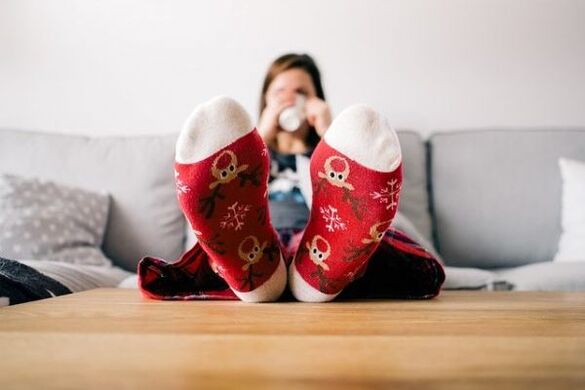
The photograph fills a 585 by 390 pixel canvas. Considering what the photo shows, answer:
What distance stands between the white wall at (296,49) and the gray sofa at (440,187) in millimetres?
216

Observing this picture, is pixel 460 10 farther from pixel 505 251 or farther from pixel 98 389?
pixel 98 389

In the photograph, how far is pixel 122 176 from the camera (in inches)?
50.3

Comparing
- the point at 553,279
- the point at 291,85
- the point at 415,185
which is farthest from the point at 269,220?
the point at 415,185

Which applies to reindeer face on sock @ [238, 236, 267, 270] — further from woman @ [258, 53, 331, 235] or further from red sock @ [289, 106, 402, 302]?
woman @ [258, 53, 331, 235]

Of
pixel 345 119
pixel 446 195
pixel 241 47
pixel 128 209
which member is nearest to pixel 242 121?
pixel 345 119

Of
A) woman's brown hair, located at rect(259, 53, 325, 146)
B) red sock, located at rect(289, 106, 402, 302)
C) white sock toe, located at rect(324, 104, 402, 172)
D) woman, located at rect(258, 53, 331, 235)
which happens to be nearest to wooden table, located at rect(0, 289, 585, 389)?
red sock, located at rect(289, 106, 402, 302)

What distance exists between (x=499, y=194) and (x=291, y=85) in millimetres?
581

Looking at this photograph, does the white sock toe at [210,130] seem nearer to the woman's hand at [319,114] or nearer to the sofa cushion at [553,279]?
the woman's hand at [319,114]

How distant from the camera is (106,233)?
1.23 metres

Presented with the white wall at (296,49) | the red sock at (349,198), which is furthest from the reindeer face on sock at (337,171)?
the white wall at (296,49)

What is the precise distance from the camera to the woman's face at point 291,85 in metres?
1.24

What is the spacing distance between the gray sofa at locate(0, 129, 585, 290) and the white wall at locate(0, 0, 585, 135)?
216 millimetres

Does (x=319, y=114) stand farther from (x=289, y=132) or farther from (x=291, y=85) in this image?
(x=291, y=85)

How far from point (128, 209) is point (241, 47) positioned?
1.97 feet
